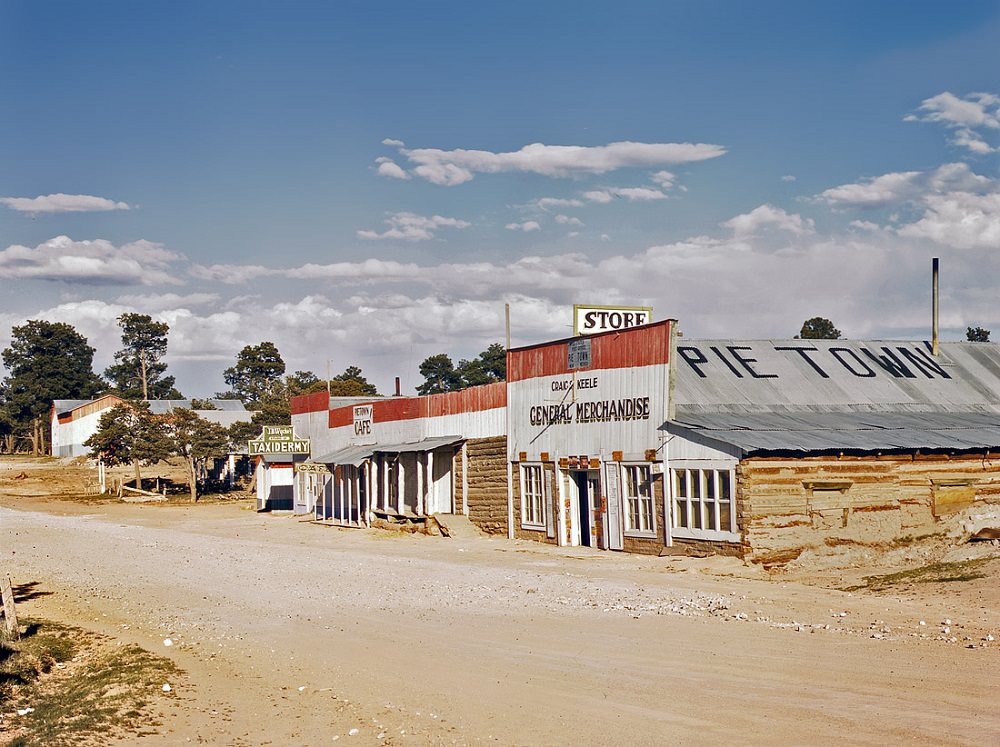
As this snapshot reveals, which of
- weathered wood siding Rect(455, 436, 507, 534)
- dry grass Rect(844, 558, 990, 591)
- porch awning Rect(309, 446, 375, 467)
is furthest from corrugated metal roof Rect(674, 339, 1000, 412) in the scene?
porch awning Rect(309, 446, 375, 467)

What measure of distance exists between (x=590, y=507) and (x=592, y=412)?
2.62 meters

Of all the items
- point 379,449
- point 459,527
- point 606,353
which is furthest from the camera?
point 379,449

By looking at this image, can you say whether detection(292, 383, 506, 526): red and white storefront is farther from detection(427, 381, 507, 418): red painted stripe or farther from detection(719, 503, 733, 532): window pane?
detection(719, 503, 733, 532): window pane

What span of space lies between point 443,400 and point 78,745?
28.6 m

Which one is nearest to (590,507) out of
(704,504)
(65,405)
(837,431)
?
(704,504)

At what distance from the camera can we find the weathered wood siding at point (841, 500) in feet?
81.5

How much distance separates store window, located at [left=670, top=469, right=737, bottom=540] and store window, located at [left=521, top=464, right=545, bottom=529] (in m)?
7.19

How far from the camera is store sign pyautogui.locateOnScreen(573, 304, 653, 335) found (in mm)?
33250

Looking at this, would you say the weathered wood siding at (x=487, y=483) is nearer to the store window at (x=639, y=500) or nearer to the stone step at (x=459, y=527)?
the stone step at (x=459, y=527)

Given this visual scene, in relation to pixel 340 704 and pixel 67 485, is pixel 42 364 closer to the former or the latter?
pixel 67 485

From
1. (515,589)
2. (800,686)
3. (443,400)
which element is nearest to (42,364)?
(443,400)

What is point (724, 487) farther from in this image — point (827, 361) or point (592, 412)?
point (827, 361)

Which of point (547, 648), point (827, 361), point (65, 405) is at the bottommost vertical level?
point (547, 648)

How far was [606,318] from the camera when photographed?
1316 inches
